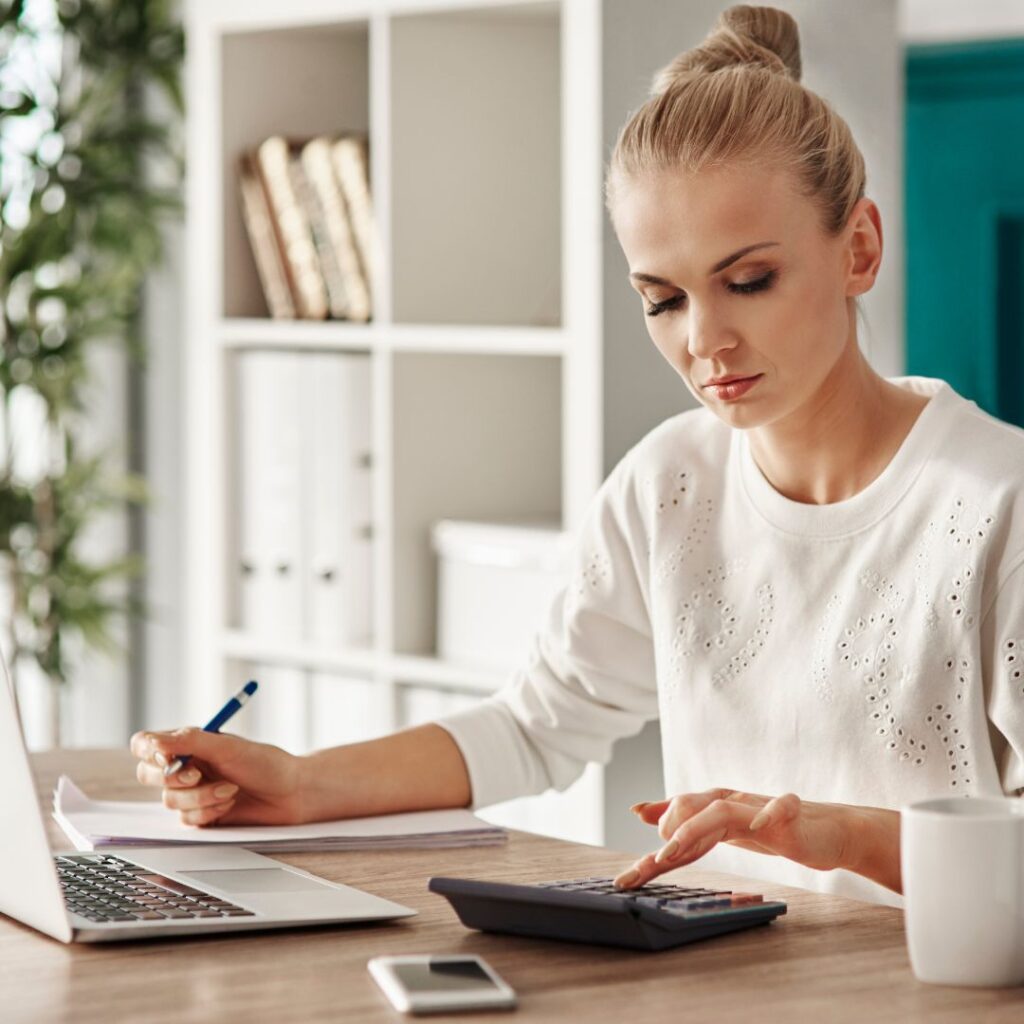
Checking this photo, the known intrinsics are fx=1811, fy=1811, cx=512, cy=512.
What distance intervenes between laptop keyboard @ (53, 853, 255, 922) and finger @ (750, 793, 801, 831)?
34 cm

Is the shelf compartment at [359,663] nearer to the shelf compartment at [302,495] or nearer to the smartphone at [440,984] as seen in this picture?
the shelf compartment at [302,495]

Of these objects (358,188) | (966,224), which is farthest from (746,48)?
(966,224)

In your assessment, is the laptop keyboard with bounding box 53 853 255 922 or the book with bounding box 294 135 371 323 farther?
the book with bounding box 294 135 371 323

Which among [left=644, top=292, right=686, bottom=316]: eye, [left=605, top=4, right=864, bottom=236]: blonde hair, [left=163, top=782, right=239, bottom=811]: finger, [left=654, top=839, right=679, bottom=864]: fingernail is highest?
[left=605, top=4, right=864, bottom=236]: blonde hair

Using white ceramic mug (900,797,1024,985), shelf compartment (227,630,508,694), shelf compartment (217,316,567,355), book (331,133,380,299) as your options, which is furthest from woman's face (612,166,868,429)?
book (331,133,380,299)

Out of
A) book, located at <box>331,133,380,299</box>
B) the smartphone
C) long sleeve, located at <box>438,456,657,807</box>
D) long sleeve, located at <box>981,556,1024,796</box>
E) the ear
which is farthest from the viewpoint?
book, located at <box>331,133,380,299</box>

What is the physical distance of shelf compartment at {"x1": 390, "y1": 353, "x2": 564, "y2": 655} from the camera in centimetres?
269

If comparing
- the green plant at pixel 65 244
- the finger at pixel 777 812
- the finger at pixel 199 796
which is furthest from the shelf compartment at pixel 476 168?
the finger at pixel 777 812

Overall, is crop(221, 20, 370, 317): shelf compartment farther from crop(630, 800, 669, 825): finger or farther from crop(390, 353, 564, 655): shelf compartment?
crop(630, 800, 669, 825): finger

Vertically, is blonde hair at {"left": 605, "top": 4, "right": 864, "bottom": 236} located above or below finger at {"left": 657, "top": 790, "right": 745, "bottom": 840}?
above

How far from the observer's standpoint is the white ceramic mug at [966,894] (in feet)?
3.34

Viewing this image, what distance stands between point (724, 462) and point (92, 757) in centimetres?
72

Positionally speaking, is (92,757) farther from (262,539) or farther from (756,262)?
(262,539)

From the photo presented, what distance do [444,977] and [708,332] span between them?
605 mm
